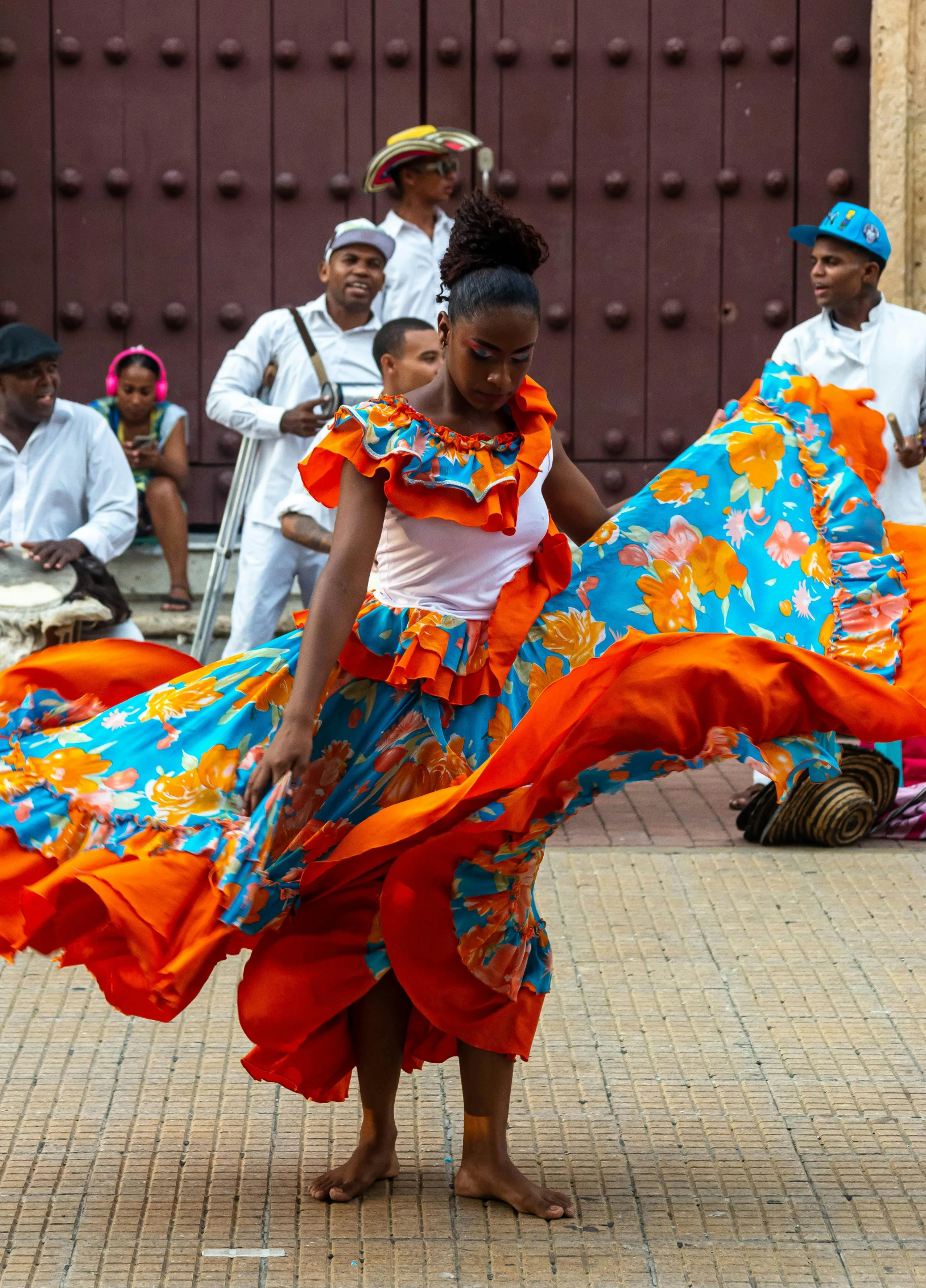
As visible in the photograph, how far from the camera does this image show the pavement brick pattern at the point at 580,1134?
8.79 ft

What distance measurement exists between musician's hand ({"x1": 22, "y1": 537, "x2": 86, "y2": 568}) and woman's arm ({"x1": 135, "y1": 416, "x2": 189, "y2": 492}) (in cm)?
149

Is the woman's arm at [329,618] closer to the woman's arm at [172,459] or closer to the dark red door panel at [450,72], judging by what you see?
the woman's arm at [172,459]

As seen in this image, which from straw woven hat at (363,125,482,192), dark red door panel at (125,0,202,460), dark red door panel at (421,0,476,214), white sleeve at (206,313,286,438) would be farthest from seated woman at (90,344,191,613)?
dark red door panel at (421,0,476,214)

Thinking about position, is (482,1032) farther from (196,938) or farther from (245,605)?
(245,605)

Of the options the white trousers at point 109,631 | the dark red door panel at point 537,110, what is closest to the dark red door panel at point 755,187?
the dark red door panel at point 537,110

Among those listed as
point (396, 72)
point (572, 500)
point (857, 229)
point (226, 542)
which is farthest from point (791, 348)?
point (572, 500)

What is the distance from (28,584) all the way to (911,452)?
271cm

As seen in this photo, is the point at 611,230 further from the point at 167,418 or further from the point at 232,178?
the point at 167,418

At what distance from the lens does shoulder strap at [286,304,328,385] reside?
578 cm

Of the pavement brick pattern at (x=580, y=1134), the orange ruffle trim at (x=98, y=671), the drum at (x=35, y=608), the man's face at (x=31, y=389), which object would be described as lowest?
the pavement brick pattern at (x=580, y=1134)

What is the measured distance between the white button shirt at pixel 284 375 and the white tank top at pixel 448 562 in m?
2.98

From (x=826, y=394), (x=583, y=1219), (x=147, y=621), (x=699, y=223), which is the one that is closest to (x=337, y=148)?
(x=699, y=223)

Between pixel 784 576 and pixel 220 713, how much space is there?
1.03 meters

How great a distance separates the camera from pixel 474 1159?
2900 millimetres
